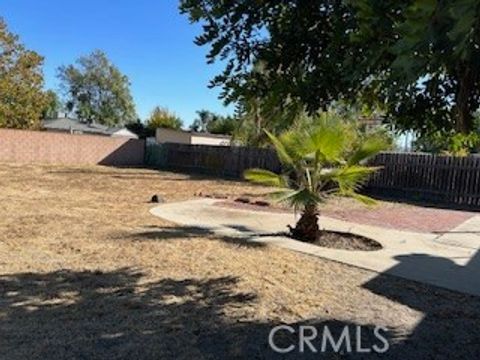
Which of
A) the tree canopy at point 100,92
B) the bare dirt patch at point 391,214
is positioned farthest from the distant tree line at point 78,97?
the bare dirt patch at point 391,214

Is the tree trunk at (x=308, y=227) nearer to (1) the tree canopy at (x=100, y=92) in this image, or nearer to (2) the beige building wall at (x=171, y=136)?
(2) the beige building wall at (x=171, y=136)

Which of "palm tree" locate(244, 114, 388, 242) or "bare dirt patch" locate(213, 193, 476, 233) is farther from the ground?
"palm tree" locate(244, 114, 388, 242)

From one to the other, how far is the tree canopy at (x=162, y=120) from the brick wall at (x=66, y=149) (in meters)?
15.6

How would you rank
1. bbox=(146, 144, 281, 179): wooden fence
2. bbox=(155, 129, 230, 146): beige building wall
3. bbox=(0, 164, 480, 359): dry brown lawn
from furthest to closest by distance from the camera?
bbox=(155, 129, 230, 146): beige building wall, bbox=(146, 144, 281, 179): wooden fence, bbox=(0, 164, 480, 359): dry brown lawn

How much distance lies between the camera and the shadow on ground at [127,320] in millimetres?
3969

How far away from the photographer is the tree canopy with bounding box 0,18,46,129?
3175 centimetres

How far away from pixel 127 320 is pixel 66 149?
24.4 metres

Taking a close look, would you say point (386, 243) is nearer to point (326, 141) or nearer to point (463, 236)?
point (326, 141)

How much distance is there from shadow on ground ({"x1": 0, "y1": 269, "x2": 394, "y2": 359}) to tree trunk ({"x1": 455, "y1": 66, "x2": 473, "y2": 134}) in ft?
6.75

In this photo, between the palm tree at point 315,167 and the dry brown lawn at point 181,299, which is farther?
the palm tree at point 315,167

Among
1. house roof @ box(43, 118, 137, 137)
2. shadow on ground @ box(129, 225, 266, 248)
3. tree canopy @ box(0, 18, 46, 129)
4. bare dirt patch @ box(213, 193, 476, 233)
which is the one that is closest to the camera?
shadow on ground @ box(129, 225, 266, 248)

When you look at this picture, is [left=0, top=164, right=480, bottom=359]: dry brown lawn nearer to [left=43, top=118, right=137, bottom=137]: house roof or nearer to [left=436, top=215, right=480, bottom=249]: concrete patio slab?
[left=436, top=215, right=480, bottom=249]: concrete patio slab

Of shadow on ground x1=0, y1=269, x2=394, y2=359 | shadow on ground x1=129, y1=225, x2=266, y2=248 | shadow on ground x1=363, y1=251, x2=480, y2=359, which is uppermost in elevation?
shadow on ground x1=129, y1=225, x2=266, y2=248

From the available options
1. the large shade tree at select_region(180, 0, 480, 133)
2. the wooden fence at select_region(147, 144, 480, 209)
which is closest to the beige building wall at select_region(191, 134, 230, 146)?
the wooden fence at select_region(147, 144, 480, 209)
